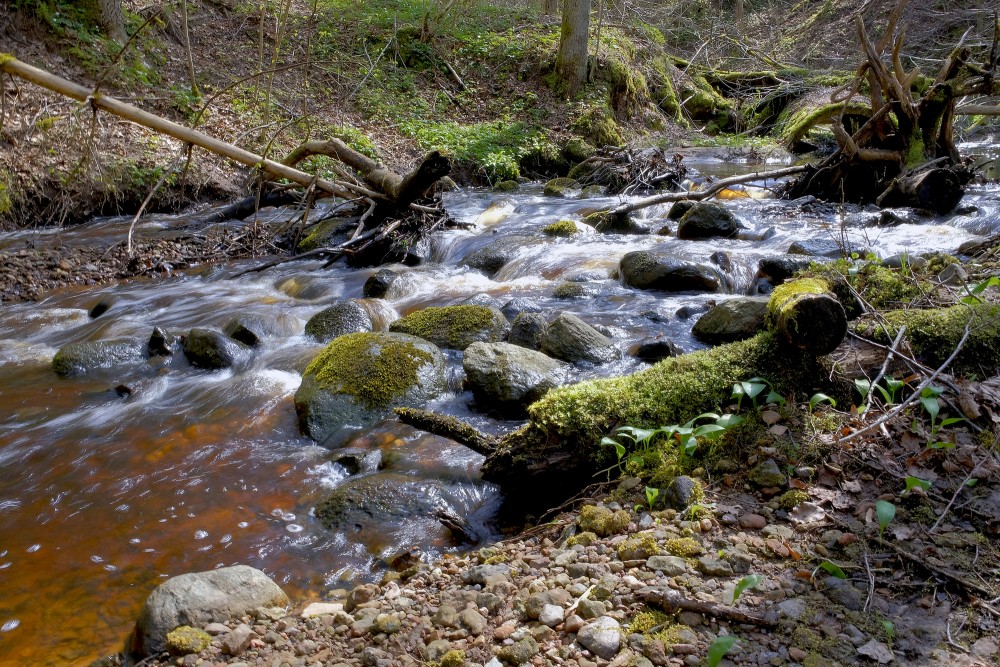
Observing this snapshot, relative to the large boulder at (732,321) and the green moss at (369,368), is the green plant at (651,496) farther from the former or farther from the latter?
the large boulder at (732,321)

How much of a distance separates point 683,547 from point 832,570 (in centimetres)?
50

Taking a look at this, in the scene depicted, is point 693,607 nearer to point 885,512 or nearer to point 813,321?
point 885,512

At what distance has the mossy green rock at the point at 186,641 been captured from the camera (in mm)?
2523

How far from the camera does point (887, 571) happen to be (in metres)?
2.25

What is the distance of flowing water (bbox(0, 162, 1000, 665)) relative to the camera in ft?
11.0

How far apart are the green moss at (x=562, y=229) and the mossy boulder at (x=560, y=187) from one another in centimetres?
305

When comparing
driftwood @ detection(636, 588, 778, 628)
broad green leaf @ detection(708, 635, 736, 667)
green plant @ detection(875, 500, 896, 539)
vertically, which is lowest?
driftwood @ detection(636, 588, 778, 628)

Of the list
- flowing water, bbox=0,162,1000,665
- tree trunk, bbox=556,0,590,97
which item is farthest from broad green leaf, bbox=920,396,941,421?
tree trunk, bbox=556,0,590,97

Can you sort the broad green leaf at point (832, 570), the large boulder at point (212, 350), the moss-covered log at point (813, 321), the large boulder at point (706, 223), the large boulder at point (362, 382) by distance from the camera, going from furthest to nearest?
the large boulder at point (706, 223)
the large boulder at point (212, 350)
the large boulder at point (362, 382)
the moss-covered log at point (813, 321)
the broad green leaf at point (832, 570)

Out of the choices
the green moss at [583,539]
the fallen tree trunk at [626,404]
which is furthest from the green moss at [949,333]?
the green moss at [583,539]

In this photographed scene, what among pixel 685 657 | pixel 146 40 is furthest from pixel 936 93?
pixel 146 40

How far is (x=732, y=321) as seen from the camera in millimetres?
5531

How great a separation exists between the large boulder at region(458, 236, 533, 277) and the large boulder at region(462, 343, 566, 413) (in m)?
3.74

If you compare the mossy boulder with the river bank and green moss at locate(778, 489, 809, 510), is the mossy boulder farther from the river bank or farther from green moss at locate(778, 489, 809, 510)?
green moss at locate(778, 489, 809, 510)
